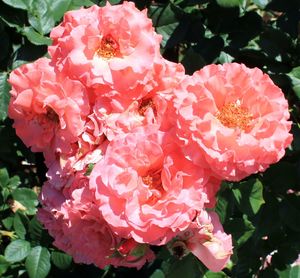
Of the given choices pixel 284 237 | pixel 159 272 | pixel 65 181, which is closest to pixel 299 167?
pixel 284 237

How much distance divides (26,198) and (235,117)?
3.16ft

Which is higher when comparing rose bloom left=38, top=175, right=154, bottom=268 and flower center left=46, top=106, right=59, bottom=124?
flower center left=46, top=106, right=59, bottom=124

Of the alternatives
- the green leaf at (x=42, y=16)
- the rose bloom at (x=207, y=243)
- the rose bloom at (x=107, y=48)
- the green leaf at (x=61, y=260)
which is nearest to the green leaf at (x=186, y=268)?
the rose bloom at (x=207, y=243)

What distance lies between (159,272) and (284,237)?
0.34m

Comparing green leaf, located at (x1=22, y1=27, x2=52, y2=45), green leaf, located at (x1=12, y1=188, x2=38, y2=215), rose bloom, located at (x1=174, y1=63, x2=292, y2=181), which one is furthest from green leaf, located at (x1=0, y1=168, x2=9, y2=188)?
rose bloom, located at (x1=174, y1=63, x2=292, y2=181)

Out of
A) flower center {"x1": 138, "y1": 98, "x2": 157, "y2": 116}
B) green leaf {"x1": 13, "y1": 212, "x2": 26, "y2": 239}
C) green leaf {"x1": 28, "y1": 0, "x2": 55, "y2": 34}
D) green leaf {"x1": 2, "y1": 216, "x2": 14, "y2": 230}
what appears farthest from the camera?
green leaf {"x1": 2, "y1": 216, "x2": 14, "y2": 230}

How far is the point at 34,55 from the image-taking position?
136 centimetres

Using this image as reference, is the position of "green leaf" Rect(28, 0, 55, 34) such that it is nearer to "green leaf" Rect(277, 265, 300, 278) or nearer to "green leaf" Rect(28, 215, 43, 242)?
"green leaf" Rect(28, 215, 43, 242)

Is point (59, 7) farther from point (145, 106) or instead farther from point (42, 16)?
point (145, 106)

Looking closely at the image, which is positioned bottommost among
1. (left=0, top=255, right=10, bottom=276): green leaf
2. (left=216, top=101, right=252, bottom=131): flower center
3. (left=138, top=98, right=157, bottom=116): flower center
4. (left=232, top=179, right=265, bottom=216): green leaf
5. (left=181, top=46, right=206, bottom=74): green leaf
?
(left=0, top=255, right=10, bottom=276): green leaf

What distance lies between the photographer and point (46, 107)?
38.7 inches

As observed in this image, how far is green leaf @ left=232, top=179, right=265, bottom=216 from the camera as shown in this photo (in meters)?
1.17

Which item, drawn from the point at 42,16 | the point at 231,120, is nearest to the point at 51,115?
the point at 231,120

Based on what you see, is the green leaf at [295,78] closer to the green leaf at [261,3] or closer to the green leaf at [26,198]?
the green leaf at [261,3]
